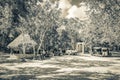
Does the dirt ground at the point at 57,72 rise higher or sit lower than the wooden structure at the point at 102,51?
lower

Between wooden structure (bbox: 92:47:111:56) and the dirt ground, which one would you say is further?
wooden structure (bbox: 92:47:111:56)

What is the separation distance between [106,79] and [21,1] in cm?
1648

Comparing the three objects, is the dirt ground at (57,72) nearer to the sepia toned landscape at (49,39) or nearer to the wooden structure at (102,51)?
the sepia toned landscape at (49,39)

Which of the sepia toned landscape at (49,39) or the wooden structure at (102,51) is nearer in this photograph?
the sepia toned landscape at (49,39)

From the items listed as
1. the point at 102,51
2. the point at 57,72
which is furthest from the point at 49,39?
the point at 57,72

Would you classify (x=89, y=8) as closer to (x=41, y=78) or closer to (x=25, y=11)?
(x=25, y=11)

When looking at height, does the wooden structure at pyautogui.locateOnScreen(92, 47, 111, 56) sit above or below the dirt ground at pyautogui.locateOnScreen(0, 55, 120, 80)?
above

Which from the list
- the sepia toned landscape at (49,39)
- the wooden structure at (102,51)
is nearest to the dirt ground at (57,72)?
the sepia toned landscape at (49,39)

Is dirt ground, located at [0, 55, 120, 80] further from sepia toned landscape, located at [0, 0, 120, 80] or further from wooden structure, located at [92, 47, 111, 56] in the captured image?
wooden structure, located at [92, 47, 111, 56]

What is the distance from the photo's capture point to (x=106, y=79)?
2236 centimetres

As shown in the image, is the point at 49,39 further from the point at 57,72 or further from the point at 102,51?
the point at 57,72

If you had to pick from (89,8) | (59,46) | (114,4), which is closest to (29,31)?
(59,46)

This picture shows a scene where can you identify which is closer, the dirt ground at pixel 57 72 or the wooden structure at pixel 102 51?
the dirt ground at pixel 57 72

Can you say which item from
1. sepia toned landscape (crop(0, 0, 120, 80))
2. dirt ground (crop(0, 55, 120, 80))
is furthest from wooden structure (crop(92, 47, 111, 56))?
dirt ground (crop(0, 55, 120, 80))
